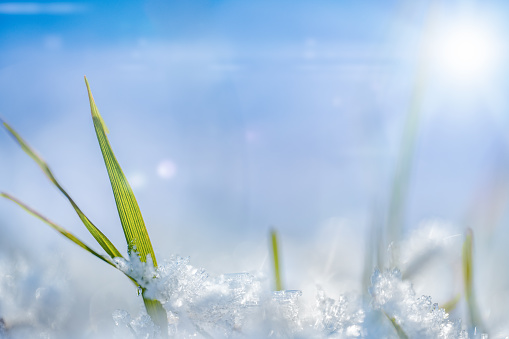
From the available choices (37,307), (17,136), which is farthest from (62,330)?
(17,136)

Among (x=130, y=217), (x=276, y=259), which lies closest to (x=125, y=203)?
(x=130, y=217)

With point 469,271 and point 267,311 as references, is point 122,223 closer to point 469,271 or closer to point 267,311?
point 267,311

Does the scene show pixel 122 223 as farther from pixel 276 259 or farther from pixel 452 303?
pixel 452 303

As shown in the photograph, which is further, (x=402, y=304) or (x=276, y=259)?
(x=276, y=259)

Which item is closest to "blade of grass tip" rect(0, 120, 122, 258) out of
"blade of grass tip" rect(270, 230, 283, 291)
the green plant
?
the green plant

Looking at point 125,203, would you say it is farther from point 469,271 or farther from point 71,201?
point 469,271

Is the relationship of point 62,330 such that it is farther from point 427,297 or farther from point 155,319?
point 427,297

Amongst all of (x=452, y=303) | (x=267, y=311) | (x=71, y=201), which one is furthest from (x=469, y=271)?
(x=71, y=201)
